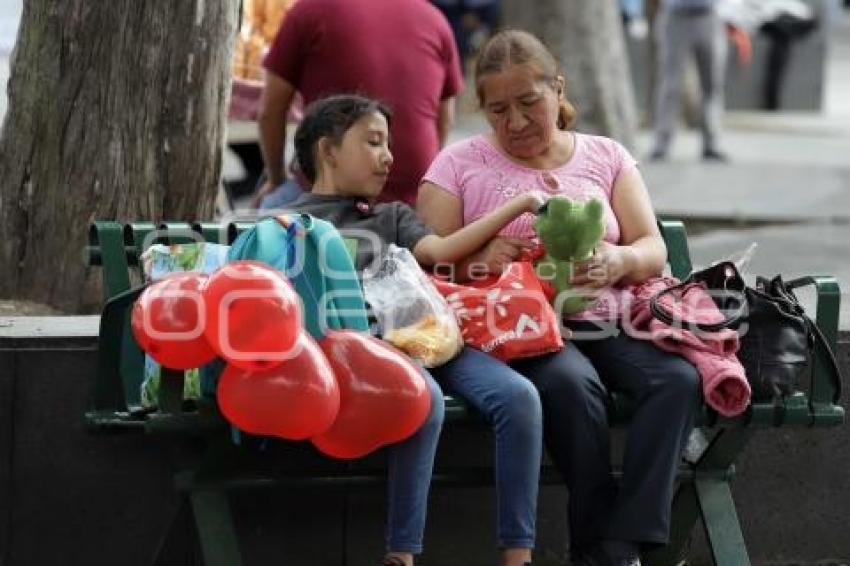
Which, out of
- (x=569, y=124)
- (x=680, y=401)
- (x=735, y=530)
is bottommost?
(x=735, y=530)

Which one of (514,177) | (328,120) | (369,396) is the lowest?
(369,396)

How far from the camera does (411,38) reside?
6980mm

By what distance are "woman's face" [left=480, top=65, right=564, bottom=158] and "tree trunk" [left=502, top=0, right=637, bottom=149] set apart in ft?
26.9

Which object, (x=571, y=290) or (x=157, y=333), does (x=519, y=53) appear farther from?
(x=157, y=333)

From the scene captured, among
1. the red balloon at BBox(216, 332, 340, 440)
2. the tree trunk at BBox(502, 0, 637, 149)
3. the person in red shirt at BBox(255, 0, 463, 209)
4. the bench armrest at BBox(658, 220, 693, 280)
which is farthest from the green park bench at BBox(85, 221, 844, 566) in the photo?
the tree trunk at BBox(502, 0, 637, 149)

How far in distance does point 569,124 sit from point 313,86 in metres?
1.49

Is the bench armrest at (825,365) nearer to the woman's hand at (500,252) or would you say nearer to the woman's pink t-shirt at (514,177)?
the woman's pink t-shirt at (514,177)

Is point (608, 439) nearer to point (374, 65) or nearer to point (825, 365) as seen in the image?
point (825, 365)

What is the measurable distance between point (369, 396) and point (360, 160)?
1.07 meters

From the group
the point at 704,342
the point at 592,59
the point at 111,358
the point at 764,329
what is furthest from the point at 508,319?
the point at 592,59

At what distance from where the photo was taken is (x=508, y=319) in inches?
197

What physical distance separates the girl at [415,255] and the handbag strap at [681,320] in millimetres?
376

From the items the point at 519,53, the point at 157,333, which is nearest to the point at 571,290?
the point at 519,53

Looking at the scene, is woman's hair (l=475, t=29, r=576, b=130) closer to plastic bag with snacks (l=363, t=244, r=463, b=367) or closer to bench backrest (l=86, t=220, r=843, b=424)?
plastic bag with snacks (l=363, t=244, r=463, b=367)
